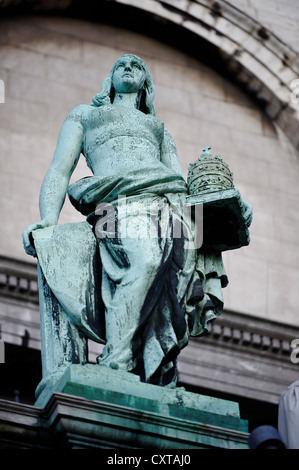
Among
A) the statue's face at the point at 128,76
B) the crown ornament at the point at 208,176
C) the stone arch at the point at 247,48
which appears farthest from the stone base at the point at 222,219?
the stone arch at the point at 247,48

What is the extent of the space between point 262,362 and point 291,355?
268 mm

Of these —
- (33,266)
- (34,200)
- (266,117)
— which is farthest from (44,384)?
(266,117)

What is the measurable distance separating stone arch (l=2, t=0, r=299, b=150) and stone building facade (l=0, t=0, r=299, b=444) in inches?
0.5

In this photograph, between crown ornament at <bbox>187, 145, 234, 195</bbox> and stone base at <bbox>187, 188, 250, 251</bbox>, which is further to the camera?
crown ornament at <bbox>187, 145, 234, 195</bbox>

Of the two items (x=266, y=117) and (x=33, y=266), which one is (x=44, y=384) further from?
(x=266, y=117)

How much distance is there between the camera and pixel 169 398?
6.00 metres

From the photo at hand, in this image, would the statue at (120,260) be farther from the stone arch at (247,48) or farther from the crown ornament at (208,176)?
the stone arch at (247,48)

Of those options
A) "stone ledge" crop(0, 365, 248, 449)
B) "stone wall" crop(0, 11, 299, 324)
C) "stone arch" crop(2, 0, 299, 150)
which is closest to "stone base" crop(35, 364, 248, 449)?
"stone ledge" crop(0, 365, 248, 449)

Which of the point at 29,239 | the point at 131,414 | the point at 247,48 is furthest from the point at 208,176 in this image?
the point at 247,48

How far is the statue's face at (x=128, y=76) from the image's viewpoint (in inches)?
290

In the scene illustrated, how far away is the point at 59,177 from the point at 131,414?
170 cm

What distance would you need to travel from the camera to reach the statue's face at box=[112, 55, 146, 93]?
24.2 feet

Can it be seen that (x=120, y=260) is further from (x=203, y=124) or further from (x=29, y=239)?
(x=203, y=124)

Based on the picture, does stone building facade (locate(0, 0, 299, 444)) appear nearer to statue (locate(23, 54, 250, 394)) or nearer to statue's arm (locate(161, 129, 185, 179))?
statue's arm (locate(161, 129, 185, 179))
